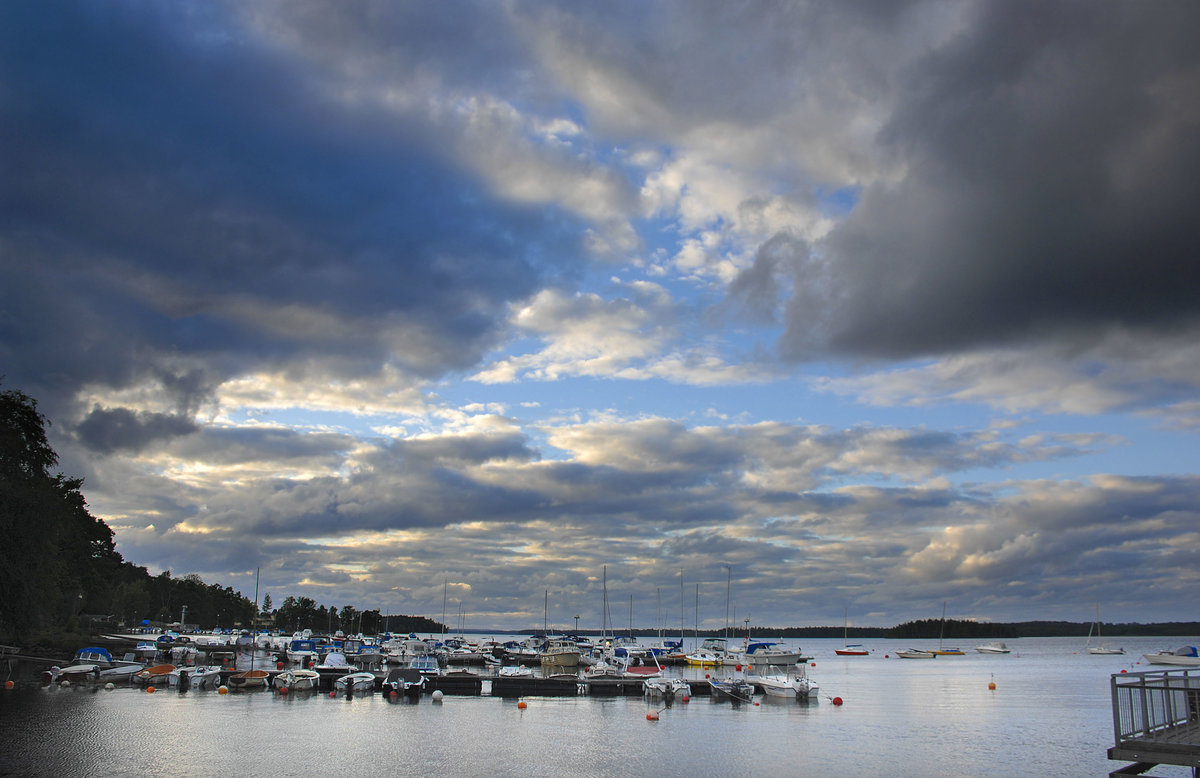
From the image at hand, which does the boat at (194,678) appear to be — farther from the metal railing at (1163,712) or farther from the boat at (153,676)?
the metal railing at (1163,712)

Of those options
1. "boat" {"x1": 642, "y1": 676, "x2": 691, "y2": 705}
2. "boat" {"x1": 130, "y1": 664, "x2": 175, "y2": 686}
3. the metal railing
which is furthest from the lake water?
the metal railing

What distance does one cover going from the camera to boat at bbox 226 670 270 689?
8900cm

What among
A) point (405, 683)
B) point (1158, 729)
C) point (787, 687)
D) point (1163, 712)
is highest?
point (1163, 712)

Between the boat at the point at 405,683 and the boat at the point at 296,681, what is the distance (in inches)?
359

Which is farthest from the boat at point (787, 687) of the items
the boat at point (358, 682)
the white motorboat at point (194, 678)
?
the white motorboat at point (194, 678)

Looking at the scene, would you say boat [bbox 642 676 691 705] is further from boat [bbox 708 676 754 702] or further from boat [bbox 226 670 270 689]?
boat [bbox 226 670 270 689]

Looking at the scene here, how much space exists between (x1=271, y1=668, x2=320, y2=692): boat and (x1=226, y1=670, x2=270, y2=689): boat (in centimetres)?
158

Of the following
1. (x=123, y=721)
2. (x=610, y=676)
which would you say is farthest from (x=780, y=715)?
(x=123, y=721)

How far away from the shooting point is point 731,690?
88.1m

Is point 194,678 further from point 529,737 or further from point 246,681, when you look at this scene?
point 529,737

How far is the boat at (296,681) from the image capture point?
3526 inches

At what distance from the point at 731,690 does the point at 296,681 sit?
48.1m

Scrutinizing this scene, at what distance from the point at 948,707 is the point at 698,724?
36203 mm

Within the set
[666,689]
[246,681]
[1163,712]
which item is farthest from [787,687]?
[1163,712]
